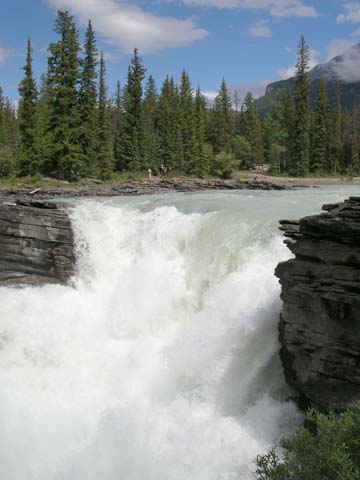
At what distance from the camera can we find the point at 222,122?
224ft

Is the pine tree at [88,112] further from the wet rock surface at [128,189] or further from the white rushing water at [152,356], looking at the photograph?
the white rushing water at [152,356]

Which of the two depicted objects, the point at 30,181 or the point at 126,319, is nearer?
the point at 126,319

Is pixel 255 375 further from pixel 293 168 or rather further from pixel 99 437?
pixel 293 168

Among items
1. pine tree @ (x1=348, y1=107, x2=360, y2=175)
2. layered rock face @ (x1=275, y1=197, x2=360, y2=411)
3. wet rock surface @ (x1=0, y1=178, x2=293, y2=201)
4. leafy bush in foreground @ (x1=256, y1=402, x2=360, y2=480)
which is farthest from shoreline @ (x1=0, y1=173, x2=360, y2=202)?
leafy bush in foreground @ (x1=256, y1=402, x2=360, y2=480)

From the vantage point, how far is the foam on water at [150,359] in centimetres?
858

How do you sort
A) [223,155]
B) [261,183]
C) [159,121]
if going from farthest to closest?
[159,121], [223,155], [261,183]

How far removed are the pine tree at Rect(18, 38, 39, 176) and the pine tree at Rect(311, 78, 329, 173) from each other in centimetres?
3494

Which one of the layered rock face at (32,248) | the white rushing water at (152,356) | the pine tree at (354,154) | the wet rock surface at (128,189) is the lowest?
the white rushing water at (152,356)

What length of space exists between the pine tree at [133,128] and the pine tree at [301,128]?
1946cm

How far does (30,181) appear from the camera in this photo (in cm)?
3938

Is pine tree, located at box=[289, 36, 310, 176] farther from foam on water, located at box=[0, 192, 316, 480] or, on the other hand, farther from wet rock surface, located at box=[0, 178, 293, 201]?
foam on water, located at box=[0, 192, 316, 480]

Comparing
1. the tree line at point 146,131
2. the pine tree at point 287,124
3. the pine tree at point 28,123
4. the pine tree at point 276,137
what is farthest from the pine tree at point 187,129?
the pine tree at point 28,123

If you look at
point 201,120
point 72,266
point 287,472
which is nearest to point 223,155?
point 201,120

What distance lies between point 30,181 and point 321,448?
1477 inches
